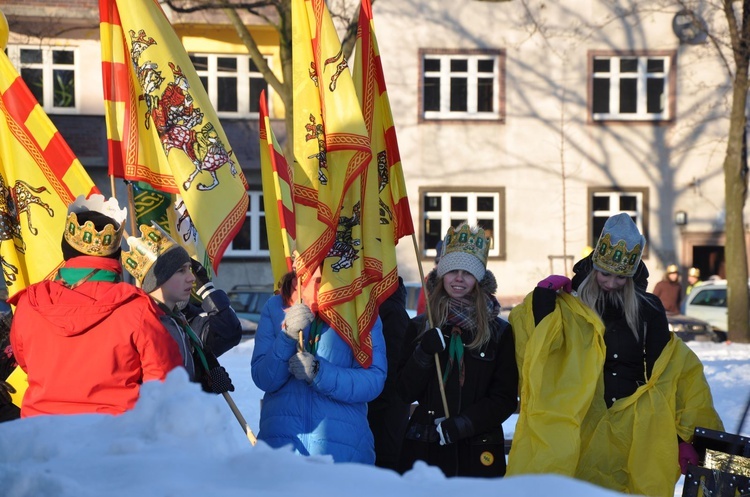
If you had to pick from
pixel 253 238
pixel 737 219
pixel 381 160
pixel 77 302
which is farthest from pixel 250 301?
pixel 77 302

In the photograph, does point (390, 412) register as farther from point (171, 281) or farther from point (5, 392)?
point (5, 392)

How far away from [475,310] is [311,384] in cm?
88

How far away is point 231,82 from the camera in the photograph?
27.4 meters

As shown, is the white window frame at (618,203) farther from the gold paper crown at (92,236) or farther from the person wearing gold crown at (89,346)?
the person wearing gold crown at (89,346)

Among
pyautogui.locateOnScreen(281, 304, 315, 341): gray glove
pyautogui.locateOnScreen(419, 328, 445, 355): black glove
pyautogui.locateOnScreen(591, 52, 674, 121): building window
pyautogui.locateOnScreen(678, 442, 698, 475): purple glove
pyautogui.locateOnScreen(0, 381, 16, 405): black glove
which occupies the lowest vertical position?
pyautogui.locateOnScreen(678, 442, 698, 475): purple glove

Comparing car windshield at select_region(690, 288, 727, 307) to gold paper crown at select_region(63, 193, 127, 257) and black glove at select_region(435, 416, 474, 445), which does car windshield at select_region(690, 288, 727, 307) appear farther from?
gold paper crown at select_region(63, 193, 127, 257)

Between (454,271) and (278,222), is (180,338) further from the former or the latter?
(278,222)

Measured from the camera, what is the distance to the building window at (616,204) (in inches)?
1083

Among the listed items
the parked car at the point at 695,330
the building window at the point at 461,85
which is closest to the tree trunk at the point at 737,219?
the parked car at the point at 695,330

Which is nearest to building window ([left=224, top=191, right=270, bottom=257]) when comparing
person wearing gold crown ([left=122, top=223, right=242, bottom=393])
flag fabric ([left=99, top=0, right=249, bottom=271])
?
flag fabric ([left=99, top=0, right=249, bottom=271])

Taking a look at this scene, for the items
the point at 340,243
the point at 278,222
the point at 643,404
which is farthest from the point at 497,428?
the point at 278,222

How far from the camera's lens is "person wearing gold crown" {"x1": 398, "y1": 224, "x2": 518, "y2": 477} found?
523 cm

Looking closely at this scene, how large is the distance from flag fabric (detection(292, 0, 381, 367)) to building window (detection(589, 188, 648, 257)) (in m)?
22.6

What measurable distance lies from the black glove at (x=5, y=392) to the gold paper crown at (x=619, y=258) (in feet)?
9.68
